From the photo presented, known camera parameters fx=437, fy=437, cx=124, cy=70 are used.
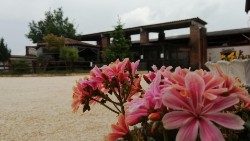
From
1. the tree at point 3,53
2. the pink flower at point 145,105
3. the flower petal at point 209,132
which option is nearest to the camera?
the flower petal at point 209,132

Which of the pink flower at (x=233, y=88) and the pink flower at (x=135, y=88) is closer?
the pink flower at (x=233, y=88)

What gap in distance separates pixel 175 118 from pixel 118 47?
37315mm

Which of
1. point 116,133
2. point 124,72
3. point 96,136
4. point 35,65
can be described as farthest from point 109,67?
point 35,65

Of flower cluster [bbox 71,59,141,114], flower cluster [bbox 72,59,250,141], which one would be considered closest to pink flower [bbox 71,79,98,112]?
flower cluster [bbox 71,59,141,114]

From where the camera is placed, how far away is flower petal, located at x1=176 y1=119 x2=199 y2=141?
2.17 feet

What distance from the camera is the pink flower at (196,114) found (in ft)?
2.18

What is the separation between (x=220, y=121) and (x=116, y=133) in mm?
282

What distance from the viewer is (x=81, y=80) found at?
1250 mm

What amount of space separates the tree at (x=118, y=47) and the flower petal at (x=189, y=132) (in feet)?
119

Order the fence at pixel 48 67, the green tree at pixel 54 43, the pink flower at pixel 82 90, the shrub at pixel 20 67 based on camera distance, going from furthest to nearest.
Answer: the green tree at pixel 54 43 → the fence at pixel 48 67 → the shrub at pixel 20 67 → the pink flower at pixel 82 90

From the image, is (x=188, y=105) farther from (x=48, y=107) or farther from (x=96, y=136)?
(x=48, y=107)

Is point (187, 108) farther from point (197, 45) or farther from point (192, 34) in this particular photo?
point (192, 34)

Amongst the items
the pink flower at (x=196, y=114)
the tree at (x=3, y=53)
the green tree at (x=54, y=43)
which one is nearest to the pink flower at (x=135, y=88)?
the pink flower at (x=196, y=114)

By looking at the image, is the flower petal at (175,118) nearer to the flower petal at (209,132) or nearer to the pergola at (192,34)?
the flower petal at (209,132)
